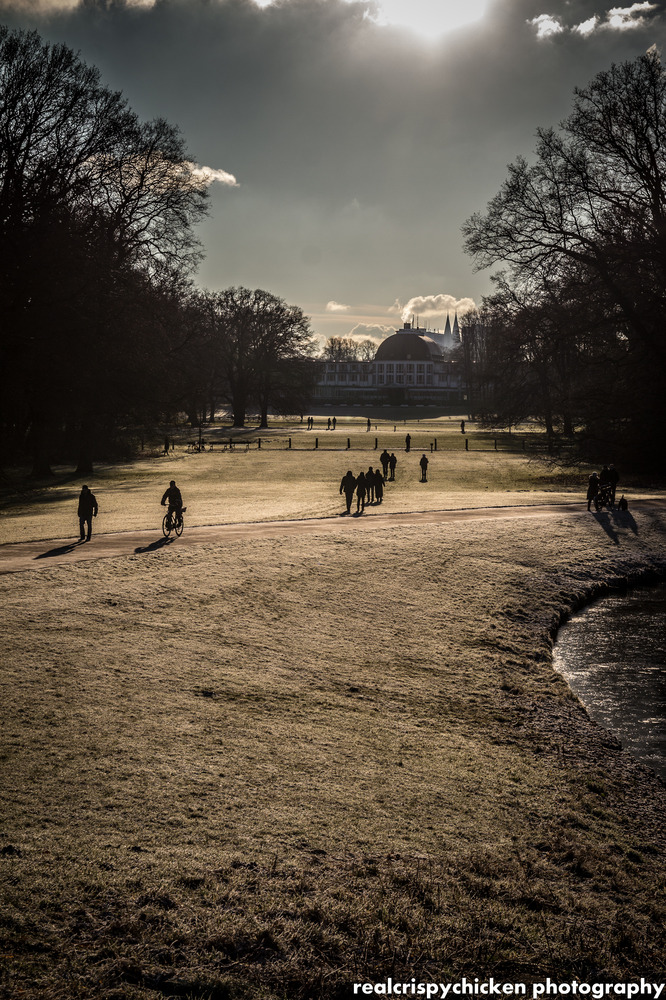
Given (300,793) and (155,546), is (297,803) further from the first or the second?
(155,546)

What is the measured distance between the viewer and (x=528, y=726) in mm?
10094

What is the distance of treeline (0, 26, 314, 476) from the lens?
22609 mm

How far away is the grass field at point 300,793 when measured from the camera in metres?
5.32

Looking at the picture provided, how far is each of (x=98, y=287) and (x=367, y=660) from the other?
81.4ft

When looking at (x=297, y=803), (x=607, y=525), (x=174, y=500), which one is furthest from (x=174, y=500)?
(x=297, y=803)

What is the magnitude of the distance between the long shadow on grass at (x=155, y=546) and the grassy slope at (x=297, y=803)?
3.12m

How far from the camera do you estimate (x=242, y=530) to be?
69.1 feet

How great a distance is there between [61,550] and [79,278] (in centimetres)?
1395

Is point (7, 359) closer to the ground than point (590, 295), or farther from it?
closer to the ground

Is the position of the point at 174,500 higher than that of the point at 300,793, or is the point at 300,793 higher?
the point at 174,500

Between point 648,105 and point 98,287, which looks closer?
point 648,105

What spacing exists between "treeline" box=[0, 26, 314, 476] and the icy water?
18248 millimetres

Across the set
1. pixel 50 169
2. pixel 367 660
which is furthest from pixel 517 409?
pixel 367 660

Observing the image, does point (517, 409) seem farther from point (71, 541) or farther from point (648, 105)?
point (71, 541)
